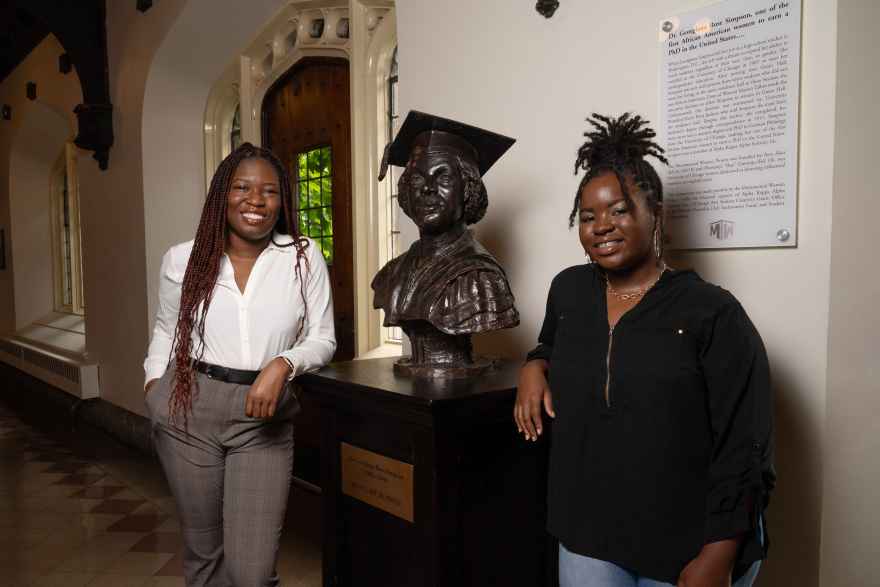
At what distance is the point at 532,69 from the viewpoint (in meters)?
2.42

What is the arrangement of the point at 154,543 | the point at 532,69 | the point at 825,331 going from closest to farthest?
the point at 825,331
the point at 532,69
the point at 154,543

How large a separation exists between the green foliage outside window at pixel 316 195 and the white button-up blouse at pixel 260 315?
2.41 metres

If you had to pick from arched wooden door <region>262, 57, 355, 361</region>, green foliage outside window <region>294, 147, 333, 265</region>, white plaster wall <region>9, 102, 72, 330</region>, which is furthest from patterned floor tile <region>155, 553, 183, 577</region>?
white plaster wall <region>9, 102, 72, 330</region>

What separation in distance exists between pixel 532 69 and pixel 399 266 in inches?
34.6

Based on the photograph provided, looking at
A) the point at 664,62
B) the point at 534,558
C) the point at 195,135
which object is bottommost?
the point at 534,558

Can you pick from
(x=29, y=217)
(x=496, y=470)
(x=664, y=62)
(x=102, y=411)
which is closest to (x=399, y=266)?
(x=496, y=470)

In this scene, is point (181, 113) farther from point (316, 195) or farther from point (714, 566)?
point (714, 566)

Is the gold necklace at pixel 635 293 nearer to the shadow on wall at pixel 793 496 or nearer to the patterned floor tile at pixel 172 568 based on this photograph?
the shadow on wall at pixel 793 496

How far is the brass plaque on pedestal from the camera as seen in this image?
6.05 feet

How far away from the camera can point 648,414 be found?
4.44 ft

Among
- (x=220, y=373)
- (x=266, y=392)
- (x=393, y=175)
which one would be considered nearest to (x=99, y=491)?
(x=393, y=175)

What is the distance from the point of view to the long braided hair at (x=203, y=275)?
6.38 feet

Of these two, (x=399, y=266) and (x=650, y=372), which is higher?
(x=399, y=266)

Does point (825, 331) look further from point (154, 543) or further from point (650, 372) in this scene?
point (154, 543)
